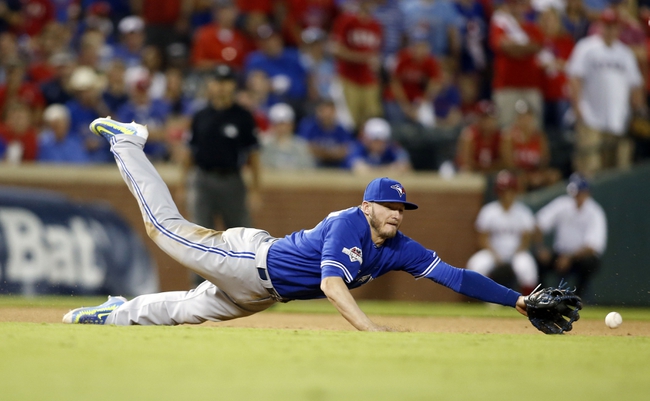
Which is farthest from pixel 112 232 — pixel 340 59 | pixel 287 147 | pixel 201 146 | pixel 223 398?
pixel 223 398

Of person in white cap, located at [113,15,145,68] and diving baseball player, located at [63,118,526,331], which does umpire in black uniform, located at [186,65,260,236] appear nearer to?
diving baseball player, located at [63,118,526,331]

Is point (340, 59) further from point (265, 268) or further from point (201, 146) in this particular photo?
point (265, 268)

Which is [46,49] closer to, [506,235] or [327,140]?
[327,140]

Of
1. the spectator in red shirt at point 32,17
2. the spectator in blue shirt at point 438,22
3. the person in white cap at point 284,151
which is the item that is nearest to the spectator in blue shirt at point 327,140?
the person in white cap at point 284,151

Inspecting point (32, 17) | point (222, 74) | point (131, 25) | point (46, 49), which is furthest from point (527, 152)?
point (32, 17)

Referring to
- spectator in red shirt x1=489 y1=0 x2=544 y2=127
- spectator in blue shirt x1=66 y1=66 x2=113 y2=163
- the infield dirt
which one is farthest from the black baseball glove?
spectator in blue shirt x1=66 y1=66 x2=113 y2=163
